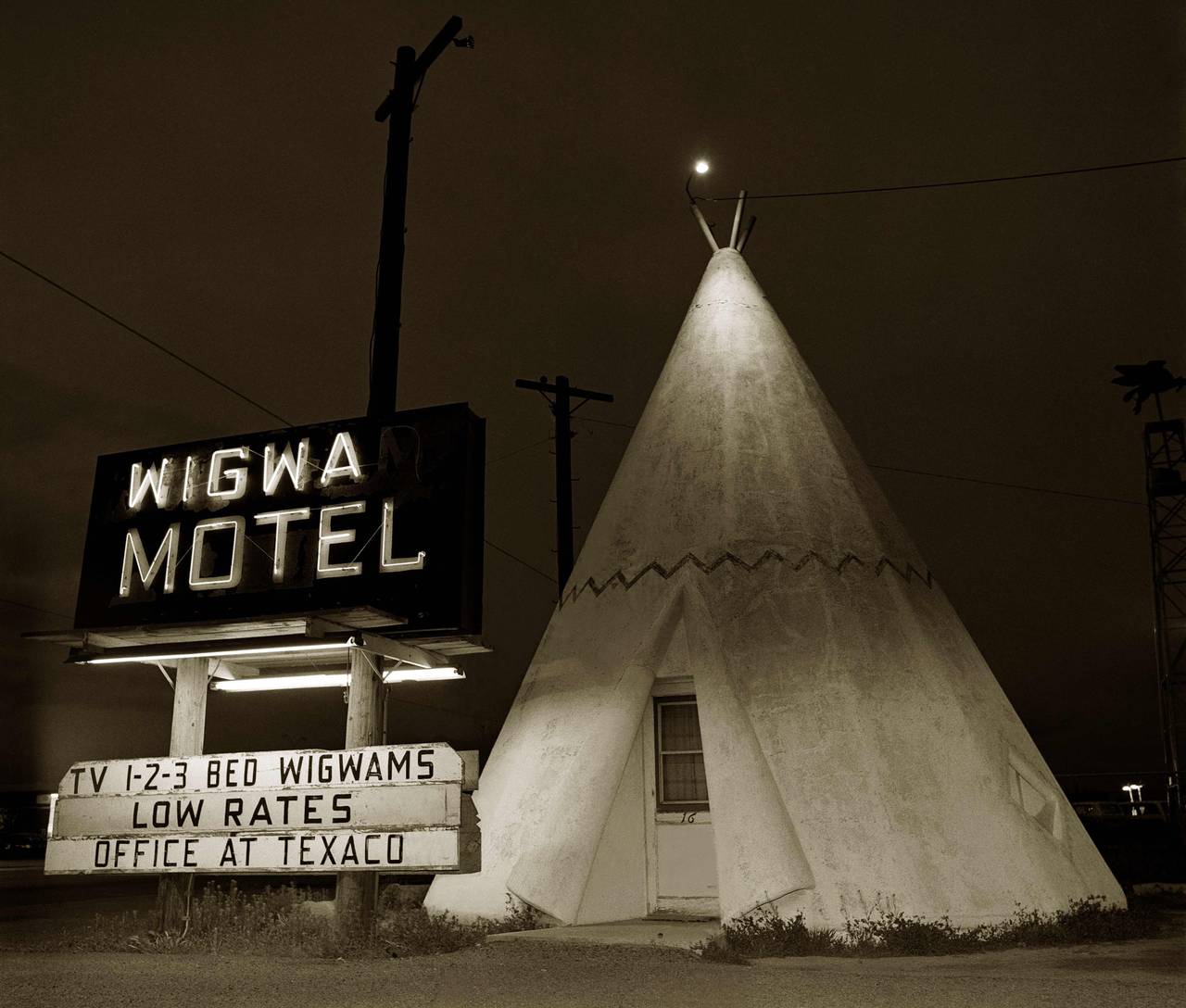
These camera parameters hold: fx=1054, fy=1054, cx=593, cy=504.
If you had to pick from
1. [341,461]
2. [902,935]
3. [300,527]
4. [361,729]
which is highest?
[341,461]

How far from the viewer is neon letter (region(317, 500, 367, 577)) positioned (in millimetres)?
7977

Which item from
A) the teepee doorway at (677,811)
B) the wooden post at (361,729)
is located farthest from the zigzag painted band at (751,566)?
the wooden post at (361,729)

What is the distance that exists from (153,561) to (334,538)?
1632mm

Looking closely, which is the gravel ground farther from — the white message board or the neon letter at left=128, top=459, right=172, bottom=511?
the neon letter at left=128, top=459, right=172, bottom=511

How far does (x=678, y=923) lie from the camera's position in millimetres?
8492

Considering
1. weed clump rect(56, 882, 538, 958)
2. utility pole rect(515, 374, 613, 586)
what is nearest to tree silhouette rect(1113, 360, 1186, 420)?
utility pole rect(515, 374, 613, 586)

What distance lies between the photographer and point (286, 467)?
840 cm

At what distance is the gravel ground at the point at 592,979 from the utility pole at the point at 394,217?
4.44 metres

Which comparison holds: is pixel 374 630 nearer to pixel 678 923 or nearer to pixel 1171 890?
pixel 678 923

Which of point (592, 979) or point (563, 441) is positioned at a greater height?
point (563, 441)

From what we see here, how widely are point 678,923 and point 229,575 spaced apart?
453 cm

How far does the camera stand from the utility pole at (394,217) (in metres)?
9.23

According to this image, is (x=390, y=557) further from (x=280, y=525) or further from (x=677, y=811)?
(x=677, y=811)

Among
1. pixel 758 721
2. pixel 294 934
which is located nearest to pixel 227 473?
pixel 294 934
